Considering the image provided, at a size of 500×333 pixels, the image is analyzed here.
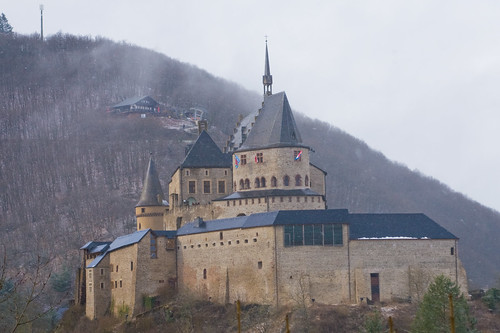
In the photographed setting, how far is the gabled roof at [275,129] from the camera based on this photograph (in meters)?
77.9

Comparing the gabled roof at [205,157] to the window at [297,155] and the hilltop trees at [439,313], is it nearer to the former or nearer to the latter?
the window at [297,155]

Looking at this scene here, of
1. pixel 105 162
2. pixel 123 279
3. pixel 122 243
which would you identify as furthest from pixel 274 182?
pixel 105 162

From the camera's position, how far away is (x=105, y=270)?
75562 mm

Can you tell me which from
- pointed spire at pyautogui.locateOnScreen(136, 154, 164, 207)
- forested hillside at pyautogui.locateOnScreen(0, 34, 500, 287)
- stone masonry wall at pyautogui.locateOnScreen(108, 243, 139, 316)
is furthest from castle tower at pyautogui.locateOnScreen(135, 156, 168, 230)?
forested hillside at pyautogui.locateOnScreen(0, 34, 500, 287)

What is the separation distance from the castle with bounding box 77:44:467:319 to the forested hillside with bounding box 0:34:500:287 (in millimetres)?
26776

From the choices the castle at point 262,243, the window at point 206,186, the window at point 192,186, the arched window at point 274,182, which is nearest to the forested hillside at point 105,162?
the window at point 192,186

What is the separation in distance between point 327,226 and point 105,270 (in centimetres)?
1756

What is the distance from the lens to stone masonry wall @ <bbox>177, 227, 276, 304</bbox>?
220 ft

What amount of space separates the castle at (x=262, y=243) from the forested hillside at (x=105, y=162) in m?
26.8

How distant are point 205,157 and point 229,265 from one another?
1581 cm

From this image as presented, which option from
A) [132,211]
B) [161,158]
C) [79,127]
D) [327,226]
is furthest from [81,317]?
[79,127]

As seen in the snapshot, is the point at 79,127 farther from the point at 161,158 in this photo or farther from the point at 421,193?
the point at 421,193

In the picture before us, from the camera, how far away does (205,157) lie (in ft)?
272

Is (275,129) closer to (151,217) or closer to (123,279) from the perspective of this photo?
(151,217)
